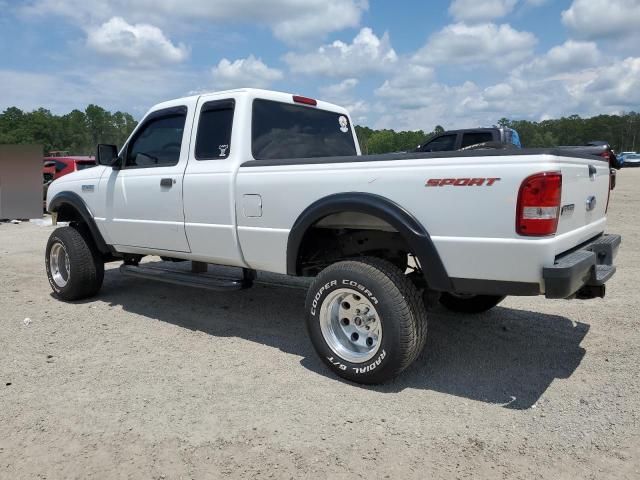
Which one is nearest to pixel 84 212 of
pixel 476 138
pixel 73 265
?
pixel 73 265

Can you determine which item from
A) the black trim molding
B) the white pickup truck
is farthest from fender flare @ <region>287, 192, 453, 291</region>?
the black trim molding

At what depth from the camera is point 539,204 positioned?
2961mm

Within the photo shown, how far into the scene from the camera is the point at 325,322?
3871 mm

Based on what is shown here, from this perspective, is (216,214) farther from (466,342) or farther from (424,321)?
(466,342)

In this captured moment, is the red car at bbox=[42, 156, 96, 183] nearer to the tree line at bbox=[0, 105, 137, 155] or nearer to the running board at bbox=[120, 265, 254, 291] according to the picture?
the running board at bbox=[120, 265, 254, 291]

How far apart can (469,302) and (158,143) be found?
Answer: 3323 mm

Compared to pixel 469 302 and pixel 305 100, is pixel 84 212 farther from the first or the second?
pixel 469 302

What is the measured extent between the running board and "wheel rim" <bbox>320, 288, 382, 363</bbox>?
1.05 m

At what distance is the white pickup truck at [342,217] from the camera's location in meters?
3.08

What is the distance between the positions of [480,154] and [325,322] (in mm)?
A: 1585

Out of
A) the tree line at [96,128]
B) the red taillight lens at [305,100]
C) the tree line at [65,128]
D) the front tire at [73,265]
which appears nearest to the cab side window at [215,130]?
the red taillight lens at [305,100]

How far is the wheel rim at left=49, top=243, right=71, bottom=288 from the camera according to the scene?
617 cm

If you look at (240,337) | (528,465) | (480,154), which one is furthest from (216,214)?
(528,465)

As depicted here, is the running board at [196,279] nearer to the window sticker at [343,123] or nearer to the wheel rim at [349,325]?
the wheel rim at [349,325]
